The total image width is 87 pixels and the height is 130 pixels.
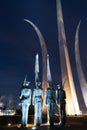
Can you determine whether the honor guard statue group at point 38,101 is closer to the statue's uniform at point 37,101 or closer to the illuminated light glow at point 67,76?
the statue's uniform at point 37,101

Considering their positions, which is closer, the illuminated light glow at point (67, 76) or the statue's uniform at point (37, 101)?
the statue's uniform at point (37, 101)

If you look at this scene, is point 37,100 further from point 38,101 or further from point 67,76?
point 67,76

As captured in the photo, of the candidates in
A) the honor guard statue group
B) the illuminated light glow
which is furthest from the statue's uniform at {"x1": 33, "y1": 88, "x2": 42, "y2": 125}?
the illuminated light glow

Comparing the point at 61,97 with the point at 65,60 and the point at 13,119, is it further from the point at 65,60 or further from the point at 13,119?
the point at 65,60

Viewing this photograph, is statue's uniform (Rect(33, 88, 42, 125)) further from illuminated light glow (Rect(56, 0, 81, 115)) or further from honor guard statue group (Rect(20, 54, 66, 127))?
illuminated light glow (Rect(56, 0, 81, 115))

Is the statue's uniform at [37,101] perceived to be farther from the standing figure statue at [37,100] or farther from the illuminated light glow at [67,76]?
the illuminated light glow at [67,76]

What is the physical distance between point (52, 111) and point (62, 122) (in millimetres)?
1109

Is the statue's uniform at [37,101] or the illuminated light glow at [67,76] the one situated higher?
the illuminated light glow at [67,76]

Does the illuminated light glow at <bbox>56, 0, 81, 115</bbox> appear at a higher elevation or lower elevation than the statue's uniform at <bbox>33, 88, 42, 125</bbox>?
higher

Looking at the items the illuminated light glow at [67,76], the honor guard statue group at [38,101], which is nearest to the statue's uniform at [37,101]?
the honor guard statue group at [38,101]

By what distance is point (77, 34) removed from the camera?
35.0 metres

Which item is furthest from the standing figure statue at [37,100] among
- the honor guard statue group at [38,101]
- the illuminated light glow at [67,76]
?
the illuminated light glow at [67,76]

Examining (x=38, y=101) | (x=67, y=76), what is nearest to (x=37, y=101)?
(x=38, y=101)

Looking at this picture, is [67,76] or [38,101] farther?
[67,76]
